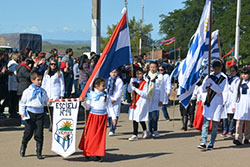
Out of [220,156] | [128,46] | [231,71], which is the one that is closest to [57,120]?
[128,46]

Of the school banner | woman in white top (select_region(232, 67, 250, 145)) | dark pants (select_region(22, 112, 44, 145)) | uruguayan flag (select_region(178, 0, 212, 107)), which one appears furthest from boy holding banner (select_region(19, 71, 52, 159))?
woman in white top (select_region(232, 67, 250, 145))

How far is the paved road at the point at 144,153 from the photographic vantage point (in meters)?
8.24

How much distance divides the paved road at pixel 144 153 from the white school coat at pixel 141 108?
536mm

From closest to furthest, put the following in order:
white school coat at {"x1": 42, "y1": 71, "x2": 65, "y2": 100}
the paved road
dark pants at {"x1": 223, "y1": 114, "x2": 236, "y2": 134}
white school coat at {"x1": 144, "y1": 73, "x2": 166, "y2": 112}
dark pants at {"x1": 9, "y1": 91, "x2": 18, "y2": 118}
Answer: the paved road → white school coat at {"x1": 144, "y1": 73, "x2": 166, "y2": 112} → white school coat at {"x1": 42, "y1": 71, "x2": 65, "y2": 100} → dark pants at {"x1": 223, "y1": 114, "x2": 236, "y2": 134} → dark pants at {"x1": 9, "y1": 91, "x2": 18, "y2": 118}

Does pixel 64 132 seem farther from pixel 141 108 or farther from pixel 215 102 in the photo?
pixel 215 102

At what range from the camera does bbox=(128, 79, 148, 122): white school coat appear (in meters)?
10.6

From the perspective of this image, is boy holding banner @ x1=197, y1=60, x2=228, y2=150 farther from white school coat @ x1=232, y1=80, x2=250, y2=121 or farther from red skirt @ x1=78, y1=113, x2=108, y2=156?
red skirt @ x1=78, y1=113, x2=108, y2=156

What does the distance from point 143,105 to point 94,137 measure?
8.68ft

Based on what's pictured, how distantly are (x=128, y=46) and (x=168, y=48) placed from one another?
5954 centimetres

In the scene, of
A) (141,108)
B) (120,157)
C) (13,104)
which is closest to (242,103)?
(141,108)

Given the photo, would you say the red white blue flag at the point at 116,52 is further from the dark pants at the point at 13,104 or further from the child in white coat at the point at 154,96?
the dark pants at the point at 13,104

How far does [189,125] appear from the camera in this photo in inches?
515

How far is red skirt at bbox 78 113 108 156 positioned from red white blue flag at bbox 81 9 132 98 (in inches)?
35.0

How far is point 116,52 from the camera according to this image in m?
9.41
